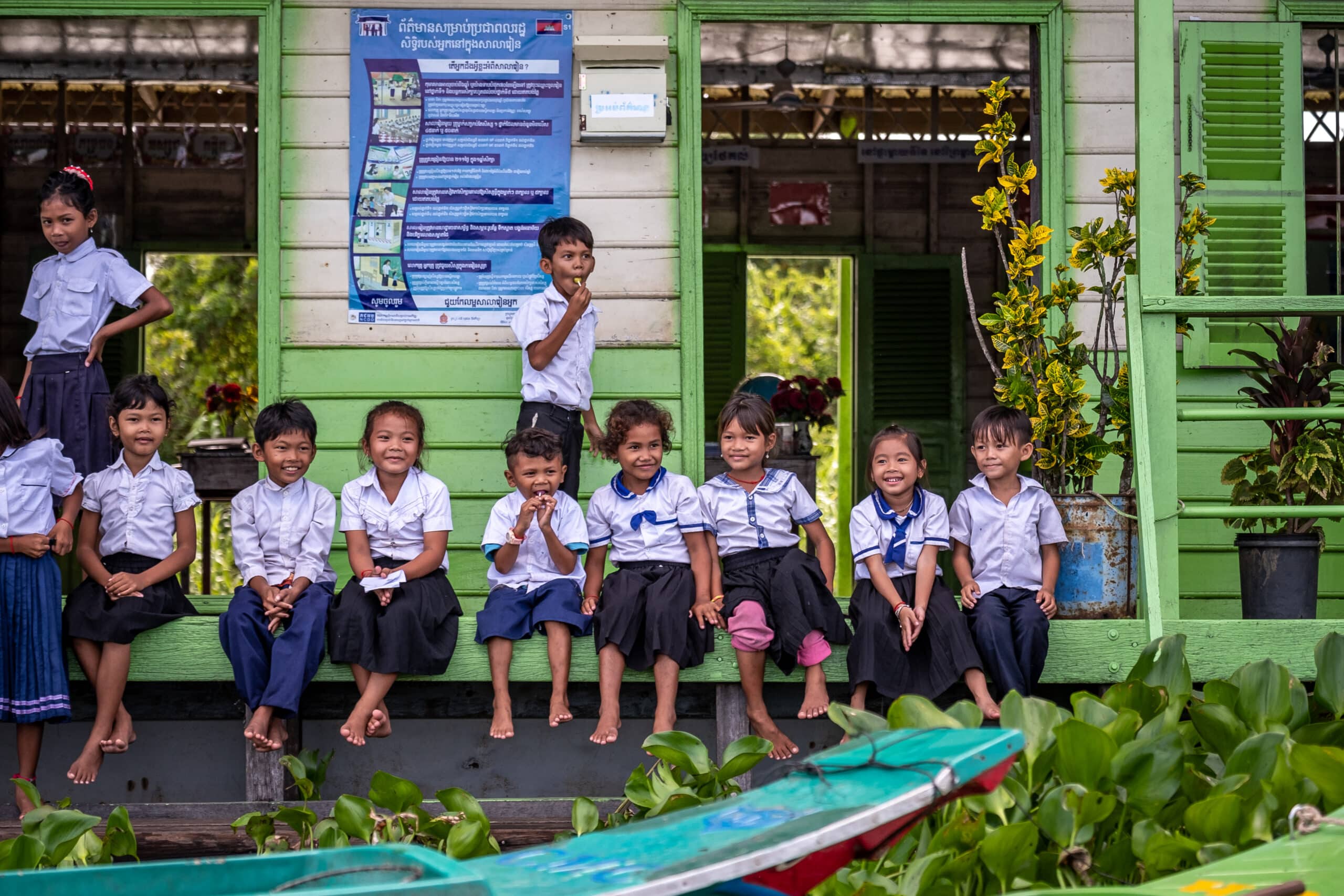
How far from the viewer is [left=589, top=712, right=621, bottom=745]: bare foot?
365 cm

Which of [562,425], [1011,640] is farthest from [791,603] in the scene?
[562,425]

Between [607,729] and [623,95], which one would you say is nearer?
[607,729]

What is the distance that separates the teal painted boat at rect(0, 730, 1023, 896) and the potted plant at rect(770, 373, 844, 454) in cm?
471

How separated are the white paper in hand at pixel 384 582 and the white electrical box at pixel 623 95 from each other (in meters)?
1.86

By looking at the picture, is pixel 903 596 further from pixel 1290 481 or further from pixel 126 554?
pixel 126 554

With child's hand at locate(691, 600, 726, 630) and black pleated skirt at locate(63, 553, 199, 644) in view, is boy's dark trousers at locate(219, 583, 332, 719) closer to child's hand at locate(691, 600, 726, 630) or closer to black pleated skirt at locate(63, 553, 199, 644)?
black pleated skirt at locate(63, 553, 199, 644)

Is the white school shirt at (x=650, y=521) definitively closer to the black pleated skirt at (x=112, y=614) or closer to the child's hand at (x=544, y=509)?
the child's hand at (x=544, y=509)

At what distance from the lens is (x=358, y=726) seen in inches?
143

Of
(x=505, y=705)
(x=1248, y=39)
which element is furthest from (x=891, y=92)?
(x=505, y=705)

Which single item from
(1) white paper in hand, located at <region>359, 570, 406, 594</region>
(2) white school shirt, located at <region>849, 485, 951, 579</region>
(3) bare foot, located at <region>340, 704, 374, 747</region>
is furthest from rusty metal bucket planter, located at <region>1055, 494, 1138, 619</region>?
(3) bare foot, located at <region>340, 704, 374, 747</region>

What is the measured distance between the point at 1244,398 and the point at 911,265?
395 centimetres

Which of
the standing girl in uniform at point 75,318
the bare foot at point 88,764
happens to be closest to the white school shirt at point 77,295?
the standing girl in uniform at point 75,318

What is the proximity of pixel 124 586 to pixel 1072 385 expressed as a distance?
2.81m

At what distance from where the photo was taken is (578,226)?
4.45m
